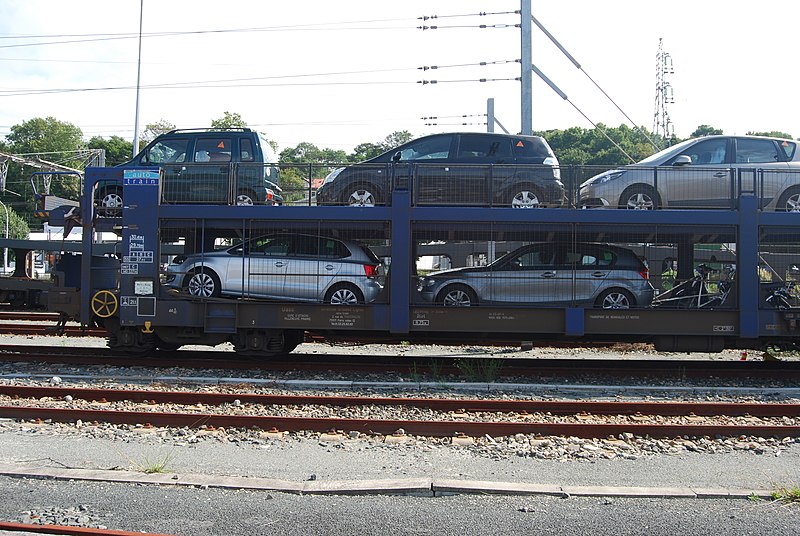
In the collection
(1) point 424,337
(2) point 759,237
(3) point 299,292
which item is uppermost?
(2) point 759,237

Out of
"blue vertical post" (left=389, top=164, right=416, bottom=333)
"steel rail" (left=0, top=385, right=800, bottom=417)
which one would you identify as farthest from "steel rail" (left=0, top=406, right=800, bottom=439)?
"blue vertical post" (left=389, top=164, right=416, bottom=333)

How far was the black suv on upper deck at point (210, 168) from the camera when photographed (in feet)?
35.5

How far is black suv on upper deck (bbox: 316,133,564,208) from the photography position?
34.7 feet

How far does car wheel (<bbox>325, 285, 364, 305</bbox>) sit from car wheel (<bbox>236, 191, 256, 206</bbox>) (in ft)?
6.71

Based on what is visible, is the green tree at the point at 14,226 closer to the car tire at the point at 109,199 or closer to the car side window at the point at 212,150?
the car tire at the point at 109,199

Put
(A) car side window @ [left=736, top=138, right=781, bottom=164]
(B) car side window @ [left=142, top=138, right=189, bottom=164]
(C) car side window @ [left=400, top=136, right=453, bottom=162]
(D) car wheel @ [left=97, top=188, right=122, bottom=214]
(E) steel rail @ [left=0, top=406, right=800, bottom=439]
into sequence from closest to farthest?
1. (E) steel rail @ [left=0, top=406, right=800, bottom=439]
2. (D) car wheel @ [left=97, top=188, right=122, bottom=214]
3. (A) car side window @ [left=736, top=138, right=781, bottom=164]
4. (C) car side window @ [left=400, top=136, right=453, bottom=162]
5. (B) car side window @ [left=142, top=138, right=189, bottom=164]

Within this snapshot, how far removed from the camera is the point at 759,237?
10.4 meters

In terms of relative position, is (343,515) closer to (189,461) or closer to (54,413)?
(189,461)

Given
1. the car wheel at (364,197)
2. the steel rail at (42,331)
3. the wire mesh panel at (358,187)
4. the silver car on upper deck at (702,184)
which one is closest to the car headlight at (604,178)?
the silver car on upper deck at (702,184)

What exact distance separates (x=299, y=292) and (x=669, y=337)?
20.3 ft

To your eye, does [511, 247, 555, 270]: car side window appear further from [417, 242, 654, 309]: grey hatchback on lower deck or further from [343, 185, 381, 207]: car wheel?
[343, 185, 381, 207]: car wheel

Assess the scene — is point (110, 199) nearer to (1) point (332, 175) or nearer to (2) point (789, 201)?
(1) point (332, 175)

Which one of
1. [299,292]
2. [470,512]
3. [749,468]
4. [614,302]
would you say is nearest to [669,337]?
[614,302]

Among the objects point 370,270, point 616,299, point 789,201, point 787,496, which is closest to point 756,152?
point 789,201
